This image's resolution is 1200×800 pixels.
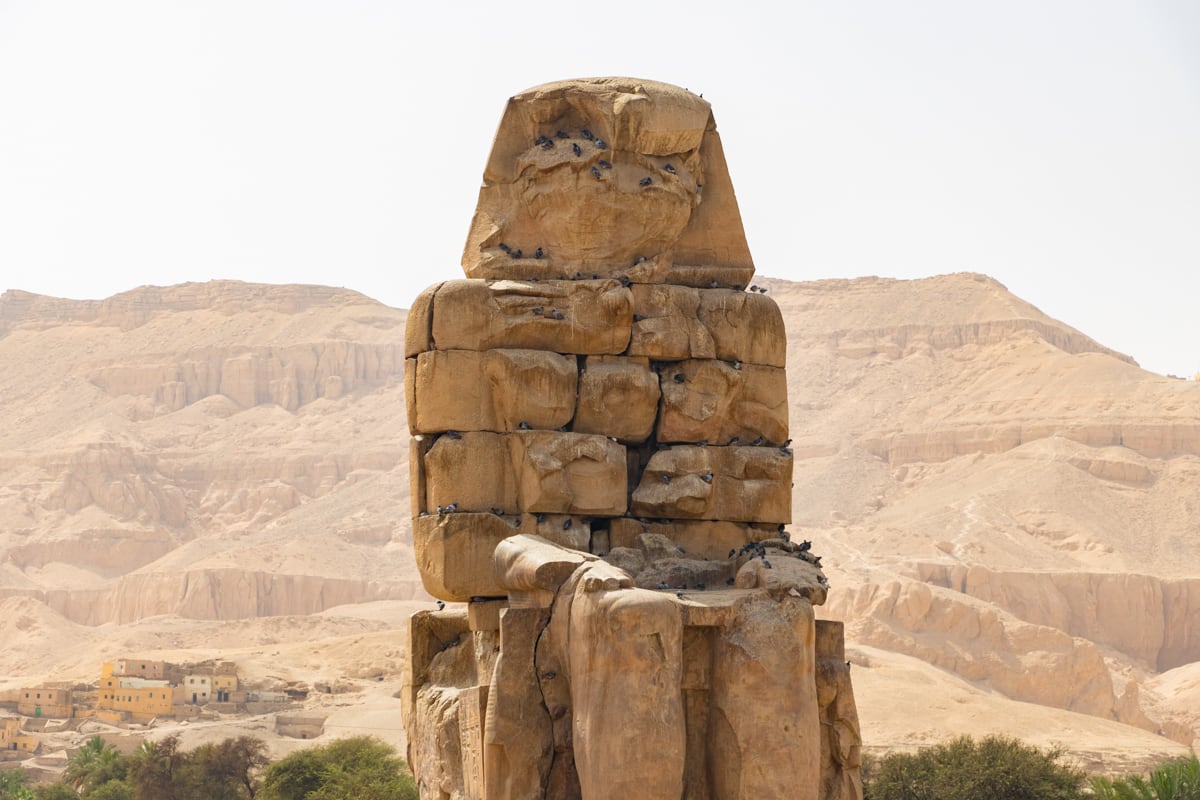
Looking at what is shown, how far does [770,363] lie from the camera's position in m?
13.8

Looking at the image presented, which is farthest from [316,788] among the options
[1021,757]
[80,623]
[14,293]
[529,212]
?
[14,293]

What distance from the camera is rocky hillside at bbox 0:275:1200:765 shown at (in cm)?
6862

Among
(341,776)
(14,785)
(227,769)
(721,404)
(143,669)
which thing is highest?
(721,404)

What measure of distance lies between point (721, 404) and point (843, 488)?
8925 cm

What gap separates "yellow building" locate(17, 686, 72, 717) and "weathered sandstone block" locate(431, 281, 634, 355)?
182ft

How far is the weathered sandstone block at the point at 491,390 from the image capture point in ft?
43.2

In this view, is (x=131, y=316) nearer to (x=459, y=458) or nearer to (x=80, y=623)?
(x=80, y=623)

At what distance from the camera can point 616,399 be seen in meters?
13.4

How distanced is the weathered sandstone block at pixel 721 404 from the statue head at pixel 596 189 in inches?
27.7

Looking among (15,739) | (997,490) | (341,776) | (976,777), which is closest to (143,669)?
(15,739)

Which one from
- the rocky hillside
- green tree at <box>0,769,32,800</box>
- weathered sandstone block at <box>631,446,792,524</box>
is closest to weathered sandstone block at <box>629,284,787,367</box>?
weathered sandstone block at <box>631,446,792,524</box>

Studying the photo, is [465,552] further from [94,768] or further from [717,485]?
[94,768]

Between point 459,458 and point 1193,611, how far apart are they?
73.9 m

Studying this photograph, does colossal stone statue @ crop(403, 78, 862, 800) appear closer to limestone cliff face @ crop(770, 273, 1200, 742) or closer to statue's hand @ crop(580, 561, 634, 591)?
statue's hand @ crop(580, 561, 634, 591)
